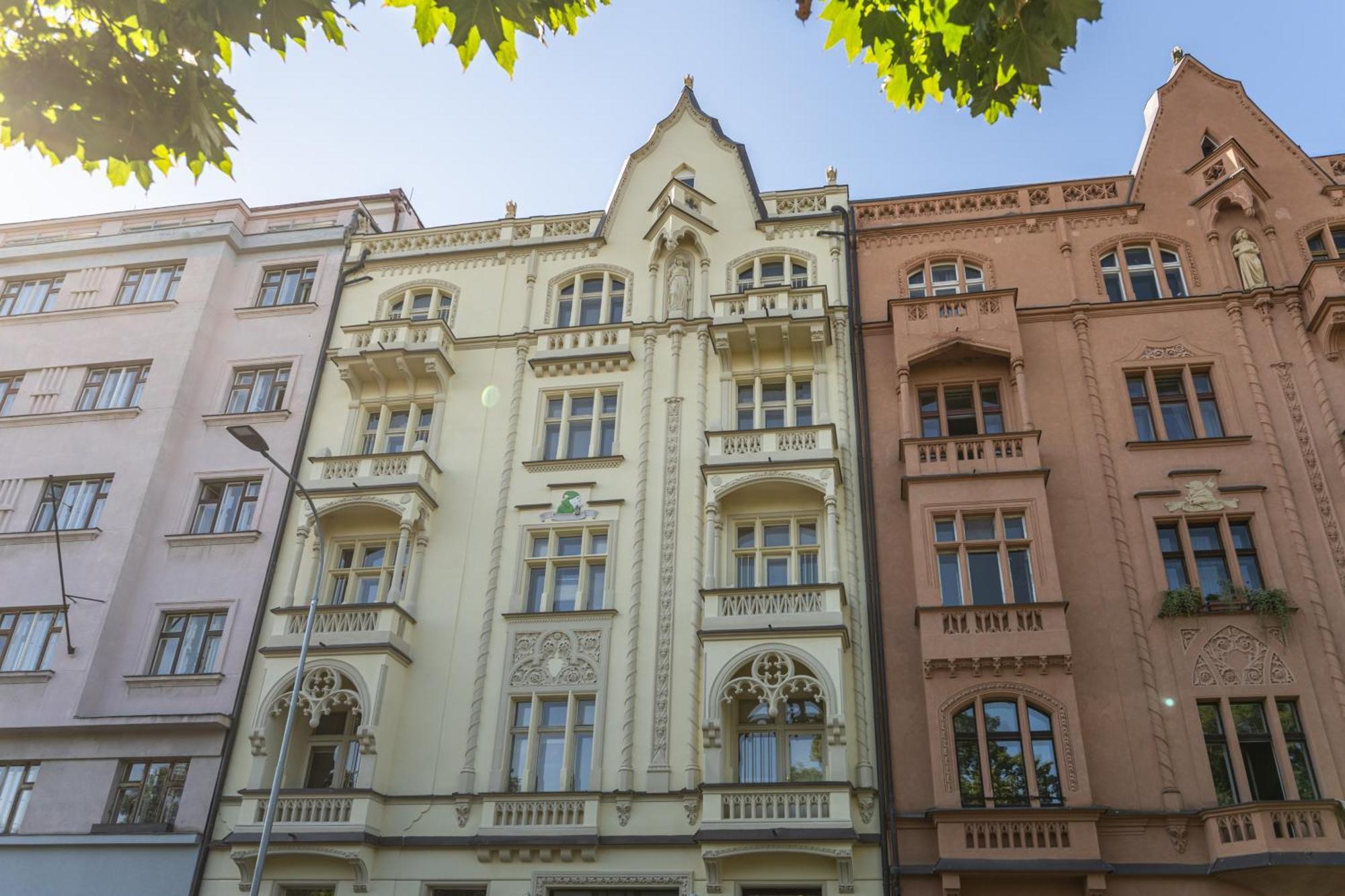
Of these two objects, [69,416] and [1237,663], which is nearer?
[1237,663]

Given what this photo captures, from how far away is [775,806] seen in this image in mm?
18906

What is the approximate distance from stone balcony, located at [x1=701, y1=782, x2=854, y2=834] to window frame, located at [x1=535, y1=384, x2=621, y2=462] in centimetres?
879

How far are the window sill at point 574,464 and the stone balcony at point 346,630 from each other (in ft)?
15.1

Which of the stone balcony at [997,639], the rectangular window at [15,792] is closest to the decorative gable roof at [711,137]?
the stone balcony at [997,639]

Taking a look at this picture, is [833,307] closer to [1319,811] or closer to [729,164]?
[729,164]

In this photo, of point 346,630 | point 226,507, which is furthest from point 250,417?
point 346,630

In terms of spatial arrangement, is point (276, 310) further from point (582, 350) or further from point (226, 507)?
point (582, 350)

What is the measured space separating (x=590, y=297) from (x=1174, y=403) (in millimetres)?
14832

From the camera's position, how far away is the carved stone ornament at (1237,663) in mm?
19406

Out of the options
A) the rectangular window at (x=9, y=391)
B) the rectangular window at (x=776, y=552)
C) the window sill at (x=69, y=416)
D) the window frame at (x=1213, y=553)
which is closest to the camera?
the window frame at (x=1213, y=553)

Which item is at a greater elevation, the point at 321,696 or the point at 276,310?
the point at 276,310

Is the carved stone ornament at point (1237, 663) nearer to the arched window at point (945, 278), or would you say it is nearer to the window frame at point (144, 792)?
the arched window at point (945, 278)

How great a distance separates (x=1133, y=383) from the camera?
24.0 metres

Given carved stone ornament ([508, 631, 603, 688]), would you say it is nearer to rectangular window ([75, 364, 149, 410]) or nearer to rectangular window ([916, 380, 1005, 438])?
rectangular window ([916, 380, 1005, 438])
